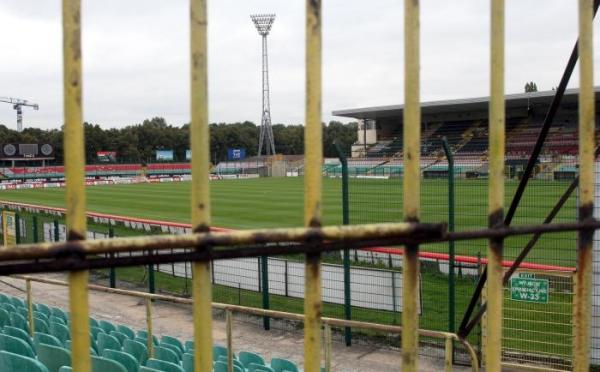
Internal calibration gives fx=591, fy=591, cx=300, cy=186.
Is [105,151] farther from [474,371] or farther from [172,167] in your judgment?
[474,371]


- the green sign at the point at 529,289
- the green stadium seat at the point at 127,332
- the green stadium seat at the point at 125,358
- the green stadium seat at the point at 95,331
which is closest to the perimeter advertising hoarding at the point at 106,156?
the green stadium seat at the point at 127,332

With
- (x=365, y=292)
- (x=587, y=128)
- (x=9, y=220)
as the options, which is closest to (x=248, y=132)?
(x=9, y=220)

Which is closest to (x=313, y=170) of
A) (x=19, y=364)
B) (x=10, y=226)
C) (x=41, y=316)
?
(x=19, y=364)

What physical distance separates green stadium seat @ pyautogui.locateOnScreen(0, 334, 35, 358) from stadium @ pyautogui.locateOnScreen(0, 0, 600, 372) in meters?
0.01

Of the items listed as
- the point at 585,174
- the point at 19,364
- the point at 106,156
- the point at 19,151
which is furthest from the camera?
the point at 106,156

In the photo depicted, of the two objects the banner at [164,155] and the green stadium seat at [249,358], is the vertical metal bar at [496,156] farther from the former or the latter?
the banner at [164,155]

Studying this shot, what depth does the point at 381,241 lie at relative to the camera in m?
1.60

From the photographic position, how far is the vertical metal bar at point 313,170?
5.15 ft

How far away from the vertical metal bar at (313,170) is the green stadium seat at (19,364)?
3.17 meters

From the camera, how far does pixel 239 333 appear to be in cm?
926

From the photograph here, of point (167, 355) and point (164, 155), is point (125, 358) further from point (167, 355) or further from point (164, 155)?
point (164, 155)

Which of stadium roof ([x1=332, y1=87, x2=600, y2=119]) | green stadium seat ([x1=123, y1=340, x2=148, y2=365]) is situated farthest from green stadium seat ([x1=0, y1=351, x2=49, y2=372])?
stadium roof ([x1=332, y1=87, x2=600, y2=119])

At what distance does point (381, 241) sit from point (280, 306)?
9.45 meters

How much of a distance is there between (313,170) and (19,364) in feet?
11.7
